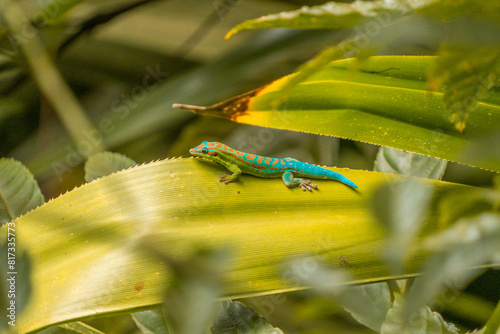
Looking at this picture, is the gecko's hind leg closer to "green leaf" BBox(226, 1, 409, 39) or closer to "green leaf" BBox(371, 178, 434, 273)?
"green leaf" BBox(226, 1, 409, 39)

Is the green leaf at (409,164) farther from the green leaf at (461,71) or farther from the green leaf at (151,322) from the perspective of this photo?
the green leaf at (151,322)

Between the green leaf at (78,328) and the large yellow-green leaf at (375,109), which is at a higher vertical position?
the large yellow-green leaf at (375,109)

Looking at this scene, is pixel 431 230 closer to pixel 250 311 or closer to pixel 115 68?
pixel 250 311

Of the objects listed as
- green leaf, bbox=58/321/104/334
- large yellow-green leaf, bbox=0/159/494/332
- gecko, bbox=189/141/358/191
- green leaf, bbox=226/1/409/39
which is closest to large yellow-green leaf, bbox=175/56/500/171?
large yellow-green leaf, bbox=0/159/494/332

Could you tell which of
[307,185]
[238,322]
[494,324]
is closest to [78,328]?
[238,322]

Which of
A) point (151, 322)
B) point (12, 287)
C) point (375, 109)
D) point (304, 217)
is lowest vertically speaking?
point (151, 322)

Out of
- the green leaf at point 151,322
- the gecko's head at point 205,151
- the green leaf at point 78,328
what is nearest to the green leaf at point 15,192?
the green leaf at point 78,328

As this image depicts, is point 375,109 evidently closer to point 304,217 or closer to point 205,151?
point 304,217
